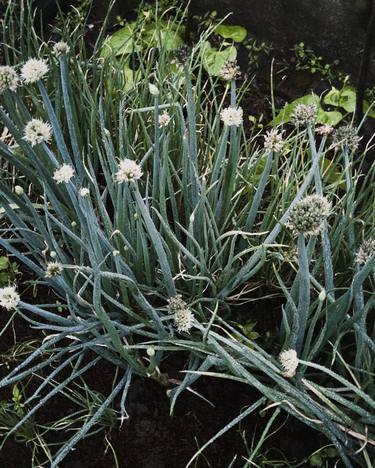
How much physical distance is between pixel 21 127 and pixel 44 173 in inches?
6.7

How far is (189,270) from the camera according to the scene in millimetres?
1546

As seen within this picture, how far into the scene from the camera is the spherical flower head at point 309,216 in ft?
3.45

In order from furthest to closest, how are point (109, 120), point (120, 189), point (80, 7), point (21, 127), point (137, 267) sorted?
point (80, 7)
point (109, 120)
point (21, 127)
point (137, 267)
point (120, 189)

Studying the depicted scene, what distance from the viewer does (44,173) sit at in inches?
62.6

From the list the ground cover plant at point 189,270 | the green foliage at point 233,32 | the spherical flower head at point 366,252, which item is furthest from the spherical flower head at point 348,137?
the green foliage at point 233,32

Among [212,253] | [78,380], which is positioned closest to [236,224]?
[212,253]

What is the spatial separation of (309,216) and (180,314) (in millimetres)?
403

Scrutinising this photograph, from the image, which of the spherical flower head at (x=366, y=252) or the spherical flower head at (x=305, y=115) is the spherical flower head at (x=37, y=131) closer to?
the spherical flower head at (x=305, y=115)

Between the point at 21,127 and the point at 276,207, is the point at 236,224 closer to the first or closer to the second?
the point at 276,207

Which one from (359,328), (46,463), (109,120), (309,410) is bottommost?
(46,463)

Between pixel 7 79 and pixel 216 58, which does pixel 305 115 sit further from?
pixel 216 58

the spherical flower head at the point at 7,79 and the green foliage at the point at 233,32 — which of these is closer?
the spherical flower head at the point at 7,79

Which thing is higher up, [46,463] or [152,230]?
[152,230]

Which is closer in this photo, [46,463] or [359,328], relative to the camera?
[359,328]
